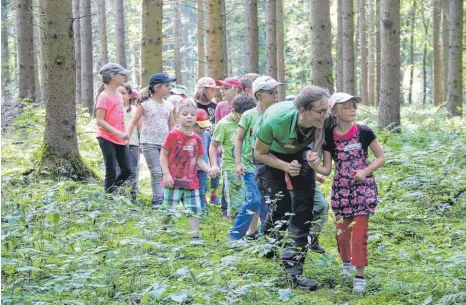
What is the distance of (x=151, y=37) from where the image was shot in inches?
451

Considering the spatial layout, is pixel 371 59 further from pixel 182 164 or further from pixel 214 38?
pixel 182 164

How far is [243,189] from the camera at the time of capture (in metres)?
7.25

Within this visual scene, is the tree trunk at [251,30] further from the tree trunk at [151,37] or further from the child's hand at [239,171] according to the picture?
the child's hand at [239,171]

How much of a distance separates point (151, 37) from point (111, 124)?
3.56m

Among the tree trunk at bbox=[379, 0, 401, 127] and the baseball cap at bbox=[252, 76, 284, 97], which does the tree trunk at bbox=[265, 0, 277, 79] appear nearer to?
the tree trunk at bbox=[379, 0, 401, 127]

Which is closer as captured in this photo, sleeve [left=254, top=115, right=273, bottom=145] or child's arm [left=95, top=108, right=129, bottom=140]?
sleeve [left=254, top=115, right=273, bottom=145]

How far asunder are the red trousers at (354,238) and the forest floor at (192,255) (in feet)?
0.49

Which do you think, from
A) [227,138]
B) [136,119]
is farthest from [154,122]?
[227,138]

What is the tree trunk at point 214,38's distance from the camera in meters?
14.1

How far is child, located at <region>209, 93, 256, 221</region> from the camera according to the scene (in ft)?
23.9

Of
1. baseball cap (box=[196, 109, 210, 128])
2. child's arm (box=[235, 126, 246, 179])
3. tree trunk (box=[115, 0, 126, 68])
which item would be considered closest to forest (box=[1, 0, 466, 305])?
baseball cap (box=[196, 109, 210, 128])

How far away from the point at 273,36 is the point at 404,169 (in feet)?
31.3

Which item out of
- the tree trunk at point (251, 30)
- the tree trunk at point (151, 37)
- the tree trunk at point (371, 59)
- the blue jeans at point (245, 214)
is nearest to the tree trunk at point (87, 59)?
the tree trunk at point (251, 30)

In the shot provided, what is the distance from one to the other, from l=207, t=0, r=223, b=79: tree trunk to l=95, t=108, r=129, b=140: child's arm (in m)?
6.08
